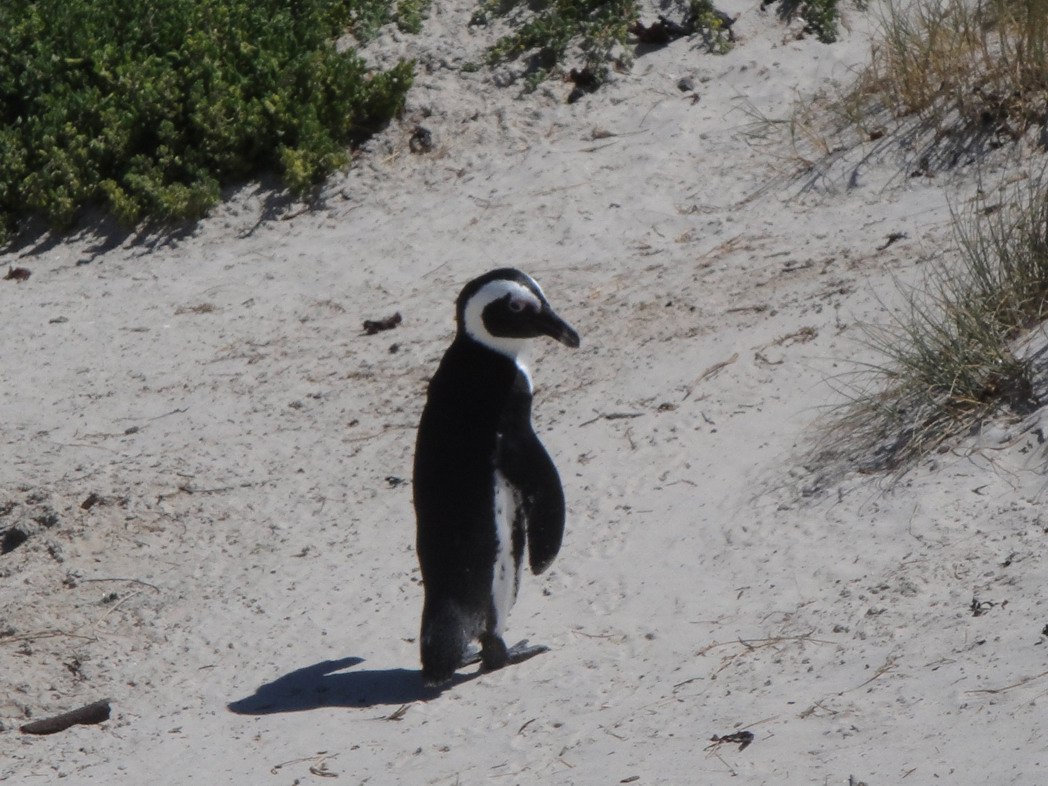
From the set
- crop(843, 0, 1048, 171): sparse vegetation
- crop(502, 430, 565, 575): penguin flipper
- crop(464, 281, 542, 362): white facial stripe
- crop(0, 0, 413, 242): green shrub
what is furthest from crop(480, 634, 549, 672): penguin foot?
crop(0, 0, 413, 242): green shrub

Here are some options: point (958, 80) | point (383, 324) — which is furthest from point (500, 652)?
point (958, 80)

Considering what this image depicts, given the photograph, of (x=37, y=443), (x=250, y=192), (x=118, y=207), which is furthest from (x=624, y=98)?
(x=37, y=443)

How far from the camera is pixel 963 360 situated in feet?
15.6

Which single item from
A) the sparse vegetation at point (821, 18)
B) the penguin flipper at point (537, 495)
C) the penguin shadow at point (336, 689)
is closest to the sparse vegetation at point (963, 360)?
the penguin flipper at point (537, 495)

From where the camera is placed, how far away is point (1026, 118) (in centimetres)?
655

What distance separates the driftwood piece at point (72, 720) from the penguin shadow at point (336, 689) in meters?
0.39

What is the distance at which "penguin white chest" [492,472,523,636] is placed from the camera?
14.9 ft

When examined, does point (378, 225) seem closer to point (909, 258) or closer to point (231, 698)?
point (909, 258)

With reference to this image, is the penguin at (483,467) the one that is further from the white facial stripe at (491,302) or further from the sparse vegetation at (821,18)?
the sparse vegetation at (821,18)

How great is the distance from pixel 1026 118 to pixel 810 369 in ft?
6.02

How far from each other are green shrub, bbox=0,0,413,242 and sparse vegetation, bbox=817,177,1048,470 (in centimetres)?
407

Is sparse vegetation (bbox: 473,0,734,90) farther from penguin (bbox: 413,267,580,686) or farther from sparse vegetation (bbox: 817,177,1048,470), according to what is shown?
penguin (bbox: 413,267,580,686)

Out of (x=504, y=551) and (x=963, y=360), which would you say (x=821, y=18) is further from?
(x=504, y=551)

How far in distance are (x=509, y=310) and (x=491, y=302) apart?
0.19 feet
